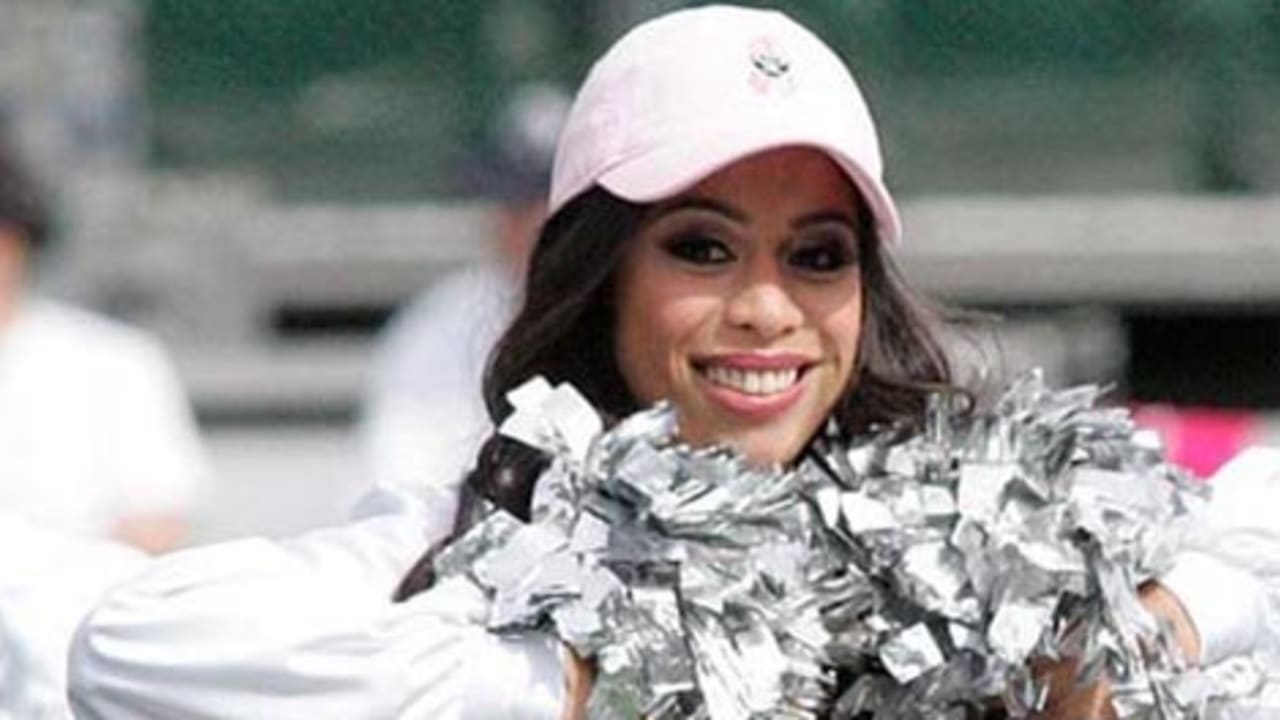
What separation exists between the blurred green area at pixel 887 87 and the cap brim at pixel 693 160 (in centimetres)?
599

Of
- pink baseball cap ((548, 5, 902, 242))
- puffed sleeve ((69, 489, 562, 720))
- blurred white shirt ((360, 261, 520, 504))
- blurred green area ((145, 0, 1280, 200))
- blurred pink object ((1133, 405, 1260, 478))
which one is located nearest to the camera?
puffed sleeve ((69, 489, 562, 720))

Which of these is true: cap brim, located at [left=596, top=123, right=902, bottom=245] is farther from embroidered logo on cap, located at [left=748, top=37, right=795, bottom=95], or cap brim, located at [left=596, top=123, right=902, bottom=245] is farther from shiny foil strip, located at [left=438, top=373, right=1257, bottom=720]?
shiny foil strip, located at [left=438, top=373, right=1257, bottom=720]

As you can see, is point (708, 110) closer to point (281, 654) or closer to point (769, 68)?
point (769, 68)

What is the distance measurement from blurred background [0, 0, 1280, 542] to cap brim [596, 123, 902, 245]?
5926 millimetres

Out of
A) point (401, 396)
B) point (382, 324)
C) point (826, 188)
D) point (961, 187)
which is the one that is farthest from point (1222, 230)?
point (826, 188)

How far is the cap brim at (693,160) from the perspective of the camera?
4.00 m

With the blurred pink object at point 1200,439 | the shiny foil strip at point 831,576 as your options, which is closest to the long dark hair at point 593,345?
the shiny foil strip at point 831,576

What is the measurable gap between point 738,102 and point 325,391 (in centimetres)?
583

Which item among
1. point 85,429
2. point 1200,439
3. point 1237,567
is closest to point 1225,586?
point 1237,567

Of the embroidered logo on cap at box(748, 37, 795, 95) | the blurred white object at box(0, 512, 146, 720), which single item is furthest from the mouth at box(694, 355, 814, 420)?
the blurred white object at box(0, 512, 146, 720)

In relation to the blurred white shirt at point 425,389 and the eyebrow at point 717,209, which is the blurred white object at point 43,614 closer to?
the eyebrow at point 717,209

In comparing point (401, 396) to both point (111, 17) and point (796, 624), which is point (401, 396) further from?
point (796, 624)

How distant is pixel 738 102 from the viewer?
402 centimetres

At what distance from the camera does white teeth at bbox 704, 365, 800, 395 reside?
4.05 metres
